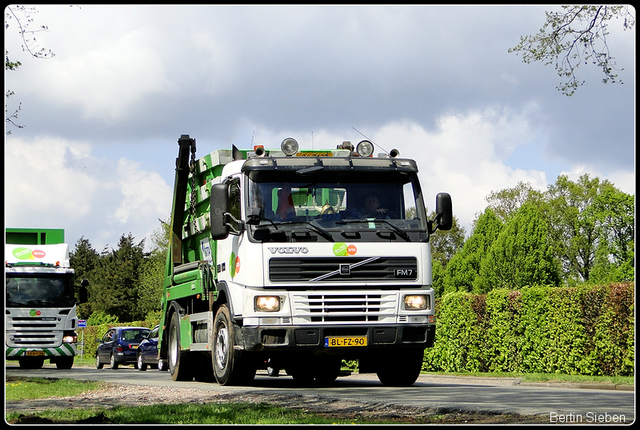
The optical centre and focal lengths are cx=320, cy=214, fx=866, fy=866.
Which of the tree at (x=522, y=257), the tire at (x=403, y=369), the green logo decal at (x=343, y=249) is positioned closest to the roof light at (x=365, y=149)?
the green logo decal at (x=343, y=249)

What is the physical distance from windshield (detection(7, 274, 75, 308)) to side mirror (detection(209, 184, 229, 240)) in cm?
1522

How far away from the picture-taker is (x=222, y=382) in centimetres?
1397

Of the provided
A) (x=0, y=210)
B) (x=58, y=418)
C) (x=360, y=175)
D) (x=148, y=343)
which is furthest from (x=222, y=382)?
(x=148, y=343)

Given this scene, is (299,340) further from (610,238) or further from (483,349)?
(610,238)

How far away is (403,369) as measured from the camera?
14555 mm

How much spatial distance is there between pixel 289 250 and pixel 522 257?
43479 millimetres

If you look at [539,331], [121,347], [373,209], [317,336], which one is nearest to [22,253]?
[121,347]

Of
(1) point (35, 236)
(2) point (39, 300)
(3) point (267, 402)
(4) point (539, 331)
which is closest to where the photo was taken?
(3) point (267, 402)

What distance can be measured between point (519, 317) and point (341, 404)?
1440 centimetres

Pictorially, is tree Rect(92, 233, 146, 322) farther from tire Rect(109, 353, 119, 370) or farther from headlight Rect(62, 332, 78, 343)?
headlight Rect(62, 332, 78, 343)

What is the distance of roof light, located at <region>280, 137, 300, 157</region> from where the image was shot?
13.7 meters

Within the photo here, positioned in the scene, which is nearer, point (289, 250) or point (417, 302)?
point (289, 250)

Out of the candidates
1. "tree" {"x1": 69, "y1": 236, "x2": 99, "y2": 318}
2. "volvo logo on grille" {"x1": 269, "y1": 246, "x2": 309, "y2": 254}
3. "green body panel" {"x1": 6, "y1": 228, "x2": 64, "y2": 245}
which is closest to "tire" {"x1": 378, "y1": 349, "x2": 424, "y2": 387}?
"volvo logo on grille" {"x1": 269, "y1": 246, "x2": 309, "y2": 254}

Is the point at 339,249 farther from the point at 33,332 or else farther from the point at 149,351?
the point at 149,351
